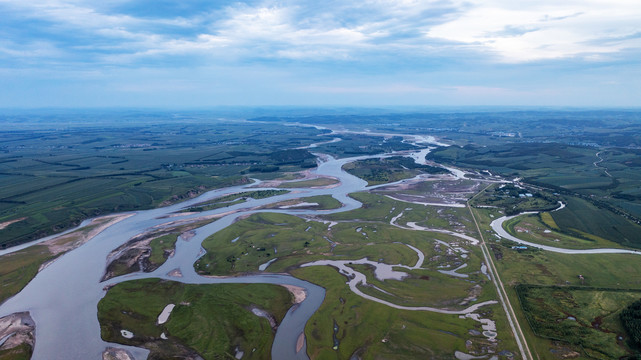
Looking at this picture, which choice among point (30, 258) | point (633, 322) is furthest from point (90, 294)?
point (633, 322)

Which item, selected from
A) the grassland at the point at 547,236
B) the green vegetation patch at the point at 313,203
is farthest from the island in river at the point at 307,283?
the green vegetation patch at the point at 313,203

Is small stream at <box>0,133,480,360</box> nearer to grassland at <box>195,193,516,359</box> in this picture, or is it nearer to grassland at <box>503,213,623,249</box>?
grassland at <box>195,193,516,359</box>

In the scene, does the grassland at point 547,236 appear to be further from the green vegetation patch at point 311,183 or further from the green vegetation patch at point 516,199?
the green vegetation patch at point 311,183

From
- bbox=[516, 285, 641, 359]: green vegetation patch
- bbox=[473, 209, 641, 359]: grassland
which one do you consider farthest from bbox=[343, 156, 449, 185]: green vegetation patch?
bbox=[516, 285, 641, 359]: green vegetation patch

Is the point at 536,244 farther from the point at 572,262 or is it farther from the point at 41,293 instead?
the point at 41,293

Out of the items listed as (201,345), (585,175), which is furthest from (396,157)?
(201,345)

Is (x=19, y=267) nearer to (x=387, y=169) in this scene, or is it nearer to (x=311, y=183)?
(x=311, y=183)

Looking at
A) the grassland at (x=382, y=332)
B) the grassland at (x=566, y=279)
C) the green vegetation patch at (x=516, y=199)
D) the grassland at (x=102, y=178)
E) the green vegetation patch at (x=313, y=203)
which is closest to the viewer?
the grassland at (x=382, y=332)
